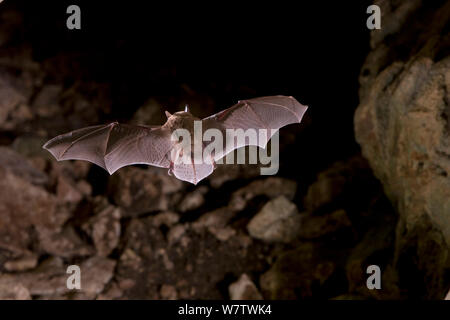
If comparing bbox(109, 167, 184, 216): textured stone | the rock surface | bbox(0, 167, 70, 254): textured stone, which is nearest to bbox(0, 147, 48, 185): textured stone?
bbox(0, 167, 70, 254): textured stone

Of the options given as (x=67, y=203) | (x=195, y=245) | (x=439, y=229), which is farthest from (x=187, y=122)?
(x=67, y=203)

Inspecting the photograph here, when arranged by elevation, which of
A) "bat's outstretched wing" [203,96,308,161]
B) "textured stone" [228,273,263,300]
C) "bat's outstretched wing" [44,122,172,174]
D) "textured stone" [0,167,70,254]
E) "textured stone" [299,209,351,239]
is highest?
"bat's outstretched wing" [203,96,308,161]

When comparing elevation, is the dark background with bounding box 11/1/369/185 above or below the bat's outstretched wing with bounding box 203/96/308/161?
above

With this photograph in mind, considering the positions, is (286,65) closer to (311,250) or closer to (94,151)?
(311,250)

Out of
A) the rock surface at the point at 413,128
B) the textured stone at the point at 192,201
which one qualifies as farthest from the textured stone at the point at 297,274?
the textured stone at the point at 192,201

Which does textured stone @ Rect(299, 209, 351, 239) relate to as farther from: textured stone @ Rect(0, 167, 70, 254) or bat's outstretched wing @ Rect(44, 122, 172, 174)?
textured stone @ Rect(0, 167, 70, 254)

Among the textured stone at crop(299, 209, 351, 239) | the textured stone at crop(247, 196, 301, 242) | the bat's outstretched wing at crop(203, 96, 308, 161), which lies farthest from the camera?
the textured stone at crop(247, 196, 301, 242)

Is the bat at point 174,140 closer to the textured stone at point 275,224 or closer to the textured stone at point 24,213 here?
the textured stone at point 275,224

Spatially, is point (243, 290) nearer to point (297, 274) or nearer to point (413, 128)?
point (297, 274)
